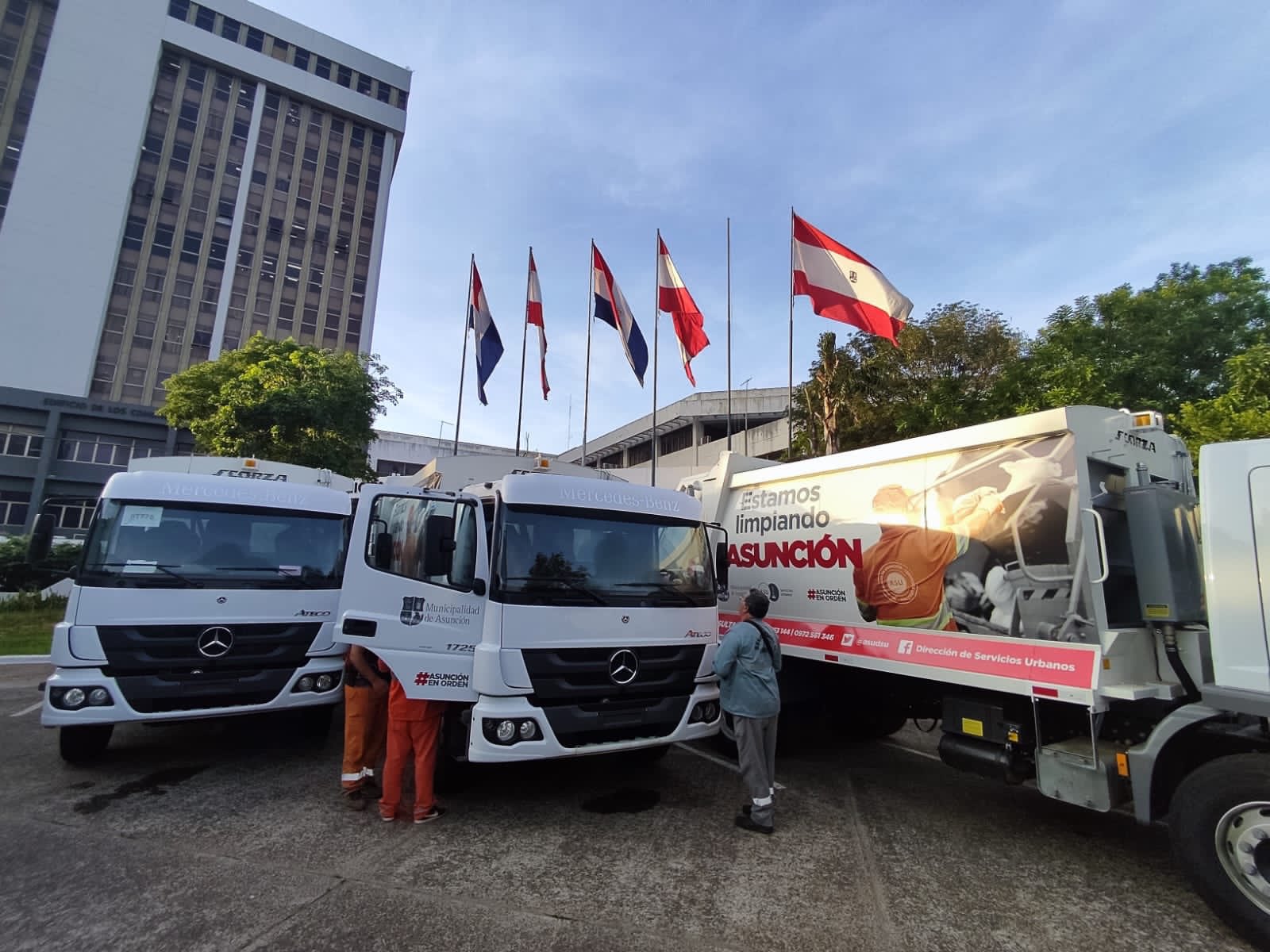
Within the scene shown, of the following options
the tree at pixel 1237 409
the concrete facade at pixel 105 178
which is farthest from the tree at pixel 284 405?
the concrete facade at pixel 105 178

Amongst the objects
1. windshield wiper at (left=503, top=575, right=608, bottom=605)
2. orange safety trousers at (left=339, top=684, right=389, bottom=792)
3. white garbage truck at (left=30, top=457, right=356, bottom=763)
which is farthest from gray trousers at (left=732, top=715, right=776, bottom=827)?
white garbage truck at (left=30, top=457, right=356, bottom=763)

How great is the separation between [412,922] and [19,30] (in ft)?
238

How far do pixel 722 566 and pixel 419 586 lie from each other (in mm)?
2806

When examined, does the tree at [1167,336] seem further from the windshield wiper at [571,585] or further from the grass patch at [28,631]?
the grass patch at [28,631]

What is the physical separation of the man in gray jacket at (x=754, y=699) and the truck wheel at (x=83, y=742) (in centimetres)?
538

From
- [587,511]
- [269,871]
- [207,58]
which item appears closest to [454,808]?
[269,871]

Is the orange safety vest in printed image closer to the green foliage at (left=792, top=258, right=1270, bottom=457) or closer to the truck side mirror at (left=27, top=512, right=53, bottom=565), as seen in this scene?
the truck side mirror at (left=27, top=512, right=53, bottom=565)

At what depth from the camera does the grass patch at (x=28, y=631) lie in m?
11.5

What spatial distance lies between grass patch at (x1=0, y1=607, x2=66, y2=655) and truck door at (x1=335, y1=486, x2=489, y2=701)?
9279 mm

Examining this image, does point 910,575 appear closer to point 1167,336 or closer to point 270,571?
point 270,571

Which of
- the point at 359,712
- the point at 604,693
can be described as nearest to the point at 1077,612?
the point at 604,693

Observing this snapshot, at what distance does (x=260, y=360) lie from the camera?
21.2 meters

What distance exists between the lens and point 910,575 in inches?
197

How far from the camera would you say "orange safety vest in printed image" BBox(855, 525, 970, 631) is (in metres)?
4.76
